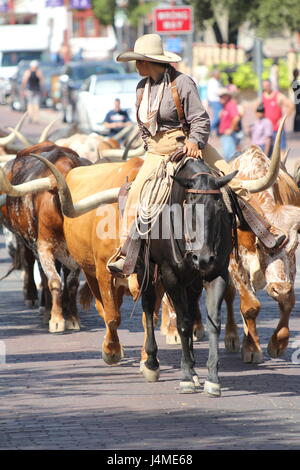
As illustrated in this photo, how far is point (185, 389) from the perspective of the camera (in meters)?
10.6

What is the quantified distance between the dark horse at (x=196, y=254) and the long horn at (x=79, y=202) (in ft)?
2.46

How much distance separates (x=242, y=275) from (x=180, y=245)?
150 cm

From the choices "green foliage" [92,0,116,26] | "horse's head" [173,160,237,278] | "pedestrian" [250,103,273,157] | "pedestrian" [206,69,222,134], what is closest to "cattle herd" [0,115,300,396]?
"horse's head" [173,160,237,278]

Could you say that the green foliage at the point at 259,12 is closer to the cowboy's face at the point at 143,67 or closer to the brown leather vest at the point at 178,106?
the cowboy's face at the point at 143,67

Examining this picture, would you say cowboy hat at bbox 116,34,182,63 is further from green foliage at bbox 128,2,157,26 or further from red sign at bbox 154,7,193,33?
green foliage at bbox 128,2,157,26

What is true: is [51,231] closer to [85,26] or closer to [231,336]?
[231,336]

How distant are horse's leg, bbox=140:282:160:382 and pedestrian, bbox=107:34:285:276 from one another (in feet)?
0.97

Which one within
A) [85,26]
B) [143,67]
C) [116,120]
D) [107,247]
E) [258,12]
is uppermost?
[143,67]

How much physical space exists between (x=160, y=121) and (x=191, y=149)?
50 centimetres

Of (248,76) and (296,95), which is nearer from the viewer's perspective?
(296,95)

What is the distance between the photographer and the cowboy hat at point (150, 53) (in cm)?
1108

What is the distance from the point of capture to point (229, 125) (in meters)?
27.3

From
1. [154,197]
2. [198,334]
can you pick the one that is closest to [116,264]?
[154,197]
